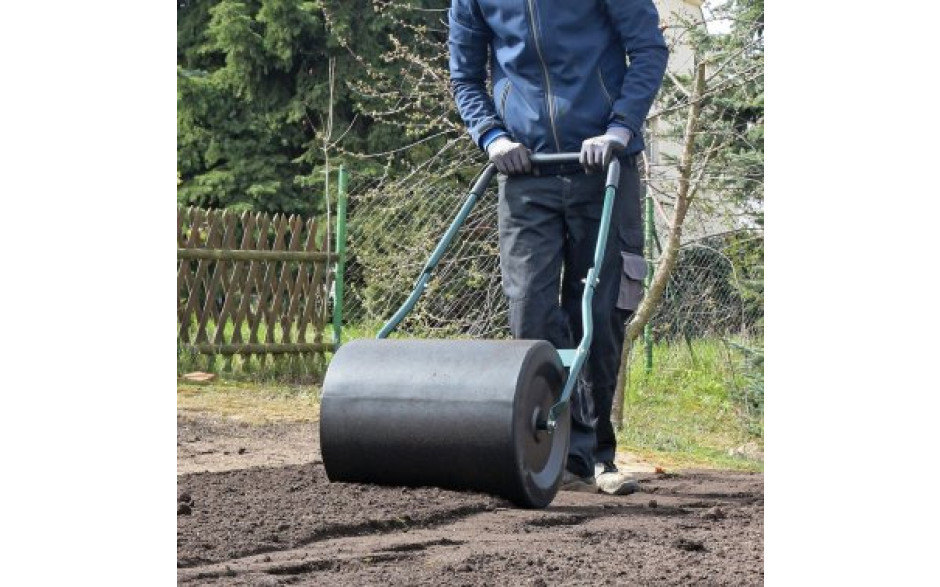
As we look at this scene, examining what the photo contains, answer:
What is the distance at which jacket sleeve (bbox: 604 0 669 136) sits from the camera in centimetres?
411

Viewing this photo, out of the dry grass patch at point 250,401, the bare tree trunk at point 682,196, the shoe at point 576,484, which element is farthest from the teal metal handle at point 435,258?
the dry grass patch at point 250,401

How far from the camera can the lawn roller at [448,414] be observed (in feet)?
11.3

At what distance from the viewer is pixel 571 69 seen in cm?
414

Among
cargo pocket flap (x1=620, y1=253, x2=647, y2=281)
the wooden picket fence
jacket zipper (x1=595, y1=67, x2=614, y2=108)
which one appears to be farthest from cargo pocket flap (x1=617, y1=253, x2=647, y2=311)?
the wooden picket fence

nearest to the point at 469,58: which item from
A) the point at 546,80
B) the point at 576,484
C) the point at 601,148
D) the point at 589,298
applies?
the point at 546,80

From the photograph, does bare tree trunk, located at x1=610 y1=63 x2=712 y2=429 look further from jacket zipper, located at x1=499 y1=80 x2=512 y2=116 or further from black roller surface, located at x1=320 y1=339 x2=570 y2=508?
black roller surface, located at x1=320 y1=339 x2=570 y2=508

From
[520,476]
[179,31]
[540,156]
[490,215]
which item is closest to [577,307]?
[540,156]

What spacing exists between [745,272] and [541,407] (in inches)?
185

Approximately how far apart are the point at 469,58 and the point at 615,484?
4.55ft

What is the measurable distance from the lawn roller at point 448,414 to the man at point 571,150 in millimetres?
509

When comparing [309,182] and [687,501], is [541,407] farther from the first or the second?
[309,182]

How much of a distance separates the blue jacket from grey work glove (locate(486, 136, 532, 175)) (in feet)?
0.30

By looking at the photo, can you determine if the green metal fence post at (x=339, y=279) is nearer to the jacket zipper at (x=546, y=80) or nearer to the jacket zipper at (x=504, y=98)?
the jacket zipper at (x=504, y=98)

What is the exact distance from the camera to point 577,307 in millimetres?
4328
